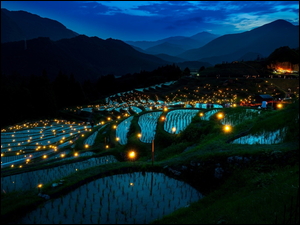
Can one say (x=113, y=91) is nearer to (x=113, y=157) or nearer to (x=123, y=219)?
(x=113, y=157)

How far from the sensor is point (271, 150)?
1188 centimetres

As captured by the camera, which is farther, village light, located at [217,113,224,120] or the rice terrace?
village light, located at [217,113,224,120]

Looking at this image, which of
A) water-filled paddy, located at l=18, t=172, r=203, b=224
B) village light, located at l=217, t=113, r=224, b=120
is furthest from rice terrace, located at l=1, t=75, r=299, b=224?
village light, located at l=217, t=113, r=224, b=120

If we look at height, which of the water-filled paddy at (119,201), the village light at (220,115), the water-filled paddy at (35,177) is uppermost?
the village light at (220,115)

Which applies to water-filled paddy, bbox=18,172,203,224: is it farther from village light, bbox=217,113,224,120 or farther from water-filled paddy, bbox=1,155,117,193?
village light, bbox=217,113,224,120

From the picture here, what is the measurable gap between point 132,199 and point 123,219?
1647mm

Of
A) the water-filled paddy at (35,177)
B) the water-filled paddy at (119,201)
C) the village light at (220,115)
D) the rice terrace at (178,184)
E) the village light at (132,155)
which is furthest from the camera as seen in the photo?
the village light at (220,115)

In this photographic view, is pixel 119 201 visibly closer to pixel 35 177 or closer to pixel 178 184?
pixel 178 184

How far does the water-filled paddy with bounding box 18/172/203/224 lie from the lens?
947 cm

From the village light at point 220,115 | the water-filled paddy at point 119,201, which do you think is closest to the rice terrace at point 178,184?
the water-filled paddy at point 119,201

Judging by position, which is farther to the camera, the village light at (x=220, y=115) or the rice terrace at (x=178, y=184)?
the village light at (x=220, y=115)

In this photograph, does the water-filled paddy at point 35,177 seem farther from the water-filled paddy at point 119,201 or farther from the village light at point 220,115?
the village light at point 220,115

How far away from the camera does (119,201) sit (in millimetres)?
10781

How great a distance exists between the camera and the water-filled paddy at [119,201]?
A: 9.47 m
